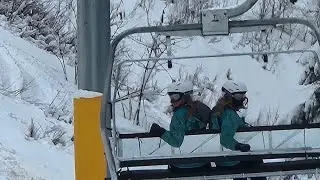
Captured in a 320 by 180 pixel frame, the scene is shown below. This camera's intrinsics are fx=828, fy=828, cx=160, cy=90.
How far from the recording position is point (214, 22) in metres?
4.71

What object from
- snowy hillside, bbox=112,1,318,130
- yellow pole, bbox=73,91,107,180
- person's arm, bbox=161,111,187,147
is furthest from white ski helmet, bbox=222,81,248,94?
snowy hillside, bbox=112,1,318,130

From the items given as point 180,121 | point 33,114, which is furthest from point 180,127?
point 33,114

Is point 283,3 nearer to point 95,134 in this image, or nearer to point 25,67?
point 25,67

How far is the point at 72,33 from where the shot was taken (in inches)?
521

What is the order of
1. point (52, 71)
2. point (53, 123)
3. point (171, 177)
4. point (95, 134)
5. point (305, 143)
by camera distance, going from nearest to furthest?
1. point (171, 177)
2. point (305, 143)
3. point (95, 134)
4. point (53, 123)
5. point (52, 71)

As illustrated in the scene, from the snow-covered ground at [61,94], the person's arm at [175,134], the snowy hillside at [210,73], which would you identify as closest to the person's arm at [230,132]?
the person's arm at [175,134]

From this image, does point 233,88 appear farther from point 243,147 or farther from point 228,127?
point 243,147

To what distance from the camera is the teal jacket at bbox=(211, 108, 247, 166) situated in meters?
4.86

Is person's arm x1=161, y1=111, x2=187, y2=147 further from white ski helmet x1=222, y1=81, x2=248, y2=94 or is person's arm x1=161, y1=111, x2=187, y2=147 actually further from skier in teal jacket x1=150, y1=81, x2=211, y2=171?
white ski helmet x1=222, y1=81, x2=248, y2=94

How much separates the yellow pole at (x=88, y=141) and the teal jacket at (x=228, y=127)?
93cm

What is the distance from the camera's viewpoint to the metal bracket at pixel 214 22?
470 centimetres

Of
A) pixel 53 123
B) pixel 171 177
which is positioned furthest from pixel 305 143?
pixel 53 123

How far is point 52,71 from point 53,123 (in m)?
1.88

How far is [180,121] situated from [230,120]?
0.30 m
